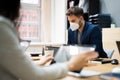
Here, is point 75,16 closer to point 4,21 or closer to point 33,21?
point 4,21

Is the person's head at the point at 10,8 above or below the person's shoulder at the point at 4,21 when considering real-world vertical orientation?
above

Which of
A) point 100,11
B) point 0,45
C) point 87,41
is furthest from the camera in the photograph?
point 100,11

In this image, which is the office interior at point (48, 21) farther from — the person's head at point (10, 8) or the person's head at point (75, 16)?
the person's head at point (10, 8)

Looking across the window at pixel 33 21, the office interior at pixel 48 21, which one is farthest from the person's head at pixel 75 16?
the window at pixel 33 21

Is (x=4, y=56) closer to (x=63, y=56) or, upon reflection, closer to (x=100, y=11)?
(x=63, y=56)

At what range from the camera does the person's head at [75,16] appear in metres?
2.86

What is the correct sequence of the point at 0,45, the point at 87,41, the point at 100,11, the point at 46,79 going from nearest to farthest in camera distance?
1. the point at 0,45
2. the point at 46,79
3. the point at 87,41
4. the point at 100,11

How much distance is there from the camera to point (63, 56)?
1.39 metres

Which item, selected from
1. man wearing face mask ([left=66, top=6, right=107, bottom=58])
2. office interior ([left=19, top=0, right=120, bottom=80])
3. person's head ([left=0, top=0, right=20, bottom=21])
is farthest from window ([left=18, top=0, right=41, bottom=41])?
person's head ([left=0, top=0, right=20, bottom=21])

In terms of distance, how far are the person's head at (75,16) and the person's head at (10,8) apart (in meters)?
2.09

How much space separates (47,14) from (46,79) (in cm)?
428

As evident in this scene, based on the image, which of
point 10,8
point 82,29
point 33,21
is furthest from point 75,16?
point 33,21

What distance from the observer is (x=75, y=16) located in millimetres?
2859

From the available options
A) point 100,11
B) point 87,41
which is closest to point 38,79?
point 87,41
